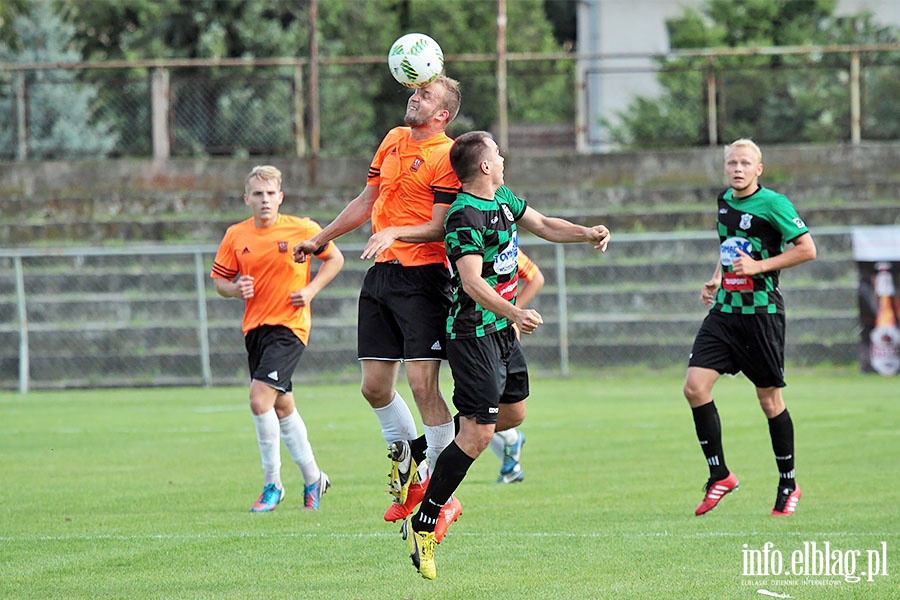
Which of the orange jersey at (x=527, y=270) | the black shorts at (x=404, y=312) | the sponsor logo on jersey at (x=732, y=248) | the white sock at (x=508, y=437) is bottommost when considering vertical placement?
the white sock at (x=508, y=437)

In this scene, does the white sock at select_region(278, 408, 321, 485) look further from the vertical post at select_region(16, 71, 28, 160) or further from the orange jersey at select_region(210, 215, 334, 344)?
the vertical post at select_region(16, 71, 28, 160)

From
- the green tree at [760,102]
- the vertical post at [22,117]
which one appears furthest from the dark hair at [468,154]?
the vertical post at [22,117]

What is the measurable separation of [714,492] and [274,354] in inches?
118

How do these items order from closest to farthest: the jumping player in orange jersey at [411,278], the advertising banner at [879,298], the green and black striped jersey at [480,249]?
the green and black striped jersey at [480,249] → the jumping player in orange jersey at [411,278] → the advertising banner at [879,298]

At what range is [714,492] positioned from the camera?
7914 mm

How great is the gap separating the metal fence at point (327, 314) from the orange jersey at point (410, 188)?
12.4 m

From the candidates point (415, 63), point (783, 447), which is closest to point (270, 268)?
point (415, 63)

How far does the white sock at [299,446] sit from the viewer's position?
8.60 metres

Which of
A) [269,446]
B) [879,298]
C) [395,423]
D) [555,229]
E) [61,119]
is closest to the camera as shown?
[555,229]

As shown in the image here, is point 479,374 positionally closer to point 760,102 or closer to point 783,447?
point 783,447

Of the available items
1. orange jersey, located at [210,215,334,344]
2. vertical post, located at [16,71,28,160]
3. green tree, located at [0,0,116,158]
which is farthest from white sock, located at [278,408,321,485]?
green tree, located at [0,0,116,158]

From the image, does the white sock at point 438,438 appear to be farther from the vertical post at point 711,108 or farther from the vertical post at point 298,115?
the vertical post at point 711,108

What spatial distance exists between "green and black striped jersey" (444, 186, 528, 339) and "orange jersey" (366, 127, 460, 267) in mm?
609

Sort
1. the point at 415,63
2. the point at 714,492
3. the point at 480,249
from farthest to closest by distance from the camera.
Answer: the point at 714,492
the point at 415,63
the point at 480,249
